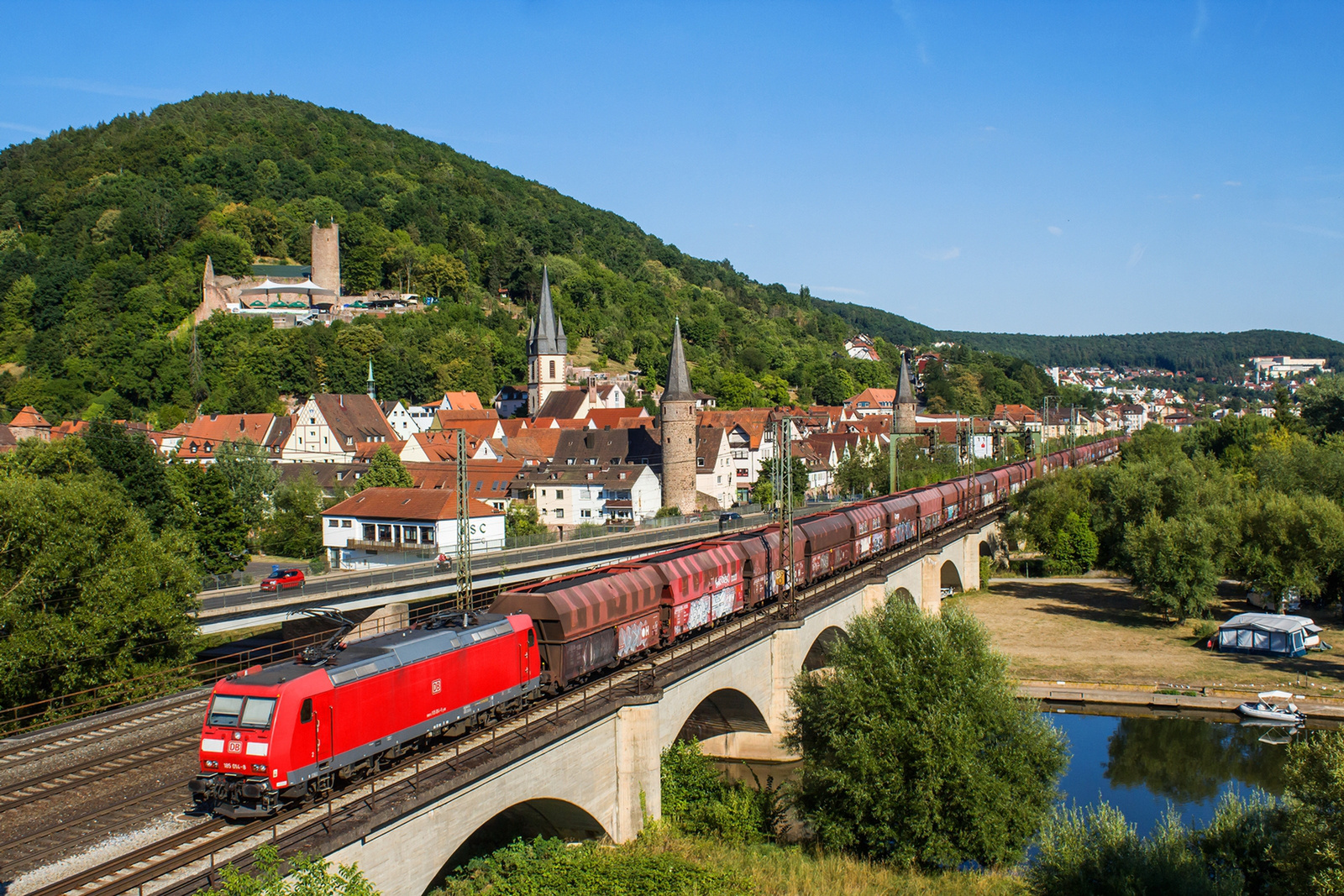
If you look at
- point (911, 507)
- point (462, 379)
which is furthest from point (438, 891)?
point (462, 379)

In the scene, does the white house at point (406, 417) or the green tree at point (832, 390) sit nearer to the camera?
the white house at point (406, 417)

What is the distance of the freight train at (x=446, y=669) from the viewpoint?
1606 centimetres

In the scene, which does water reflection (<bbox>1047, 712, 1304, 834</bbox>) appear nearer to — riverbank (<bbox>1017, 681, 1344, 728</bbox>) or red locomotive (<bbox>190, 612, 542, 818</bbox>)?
riverbank (<bbox>1017, 681, 1344, 728</bbox>)

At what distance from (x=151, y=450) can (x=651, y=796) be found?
1604 inches

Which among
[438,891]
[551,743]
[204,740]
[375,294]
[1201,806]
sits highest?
[375,294]

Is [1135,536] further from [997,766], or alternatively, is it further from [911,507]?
[997,766]

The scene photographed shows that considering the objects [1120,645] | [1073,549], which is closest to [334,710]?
[1120,645]

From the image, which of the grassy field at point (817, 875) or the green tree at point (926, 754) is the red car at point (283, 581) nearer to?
the grassy field at point (817, 875)

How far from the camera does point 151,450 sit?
52.4m

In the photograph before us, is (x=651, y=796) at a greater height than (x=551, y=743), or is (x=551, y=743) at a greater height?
(x=551, y=743)

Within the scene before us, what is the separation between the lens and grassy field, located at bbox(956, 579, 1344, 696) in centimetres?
4378

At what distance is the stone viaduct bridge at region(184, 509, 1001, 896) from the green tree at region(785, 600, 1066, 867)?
4.11 metres

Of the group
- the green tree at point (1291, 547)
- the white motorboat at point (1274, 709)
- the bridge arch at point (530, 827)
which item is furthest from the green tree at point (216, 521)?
the green tree at point (1291, 547)

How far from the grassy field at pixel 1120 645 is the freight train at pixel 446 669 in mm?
14775
